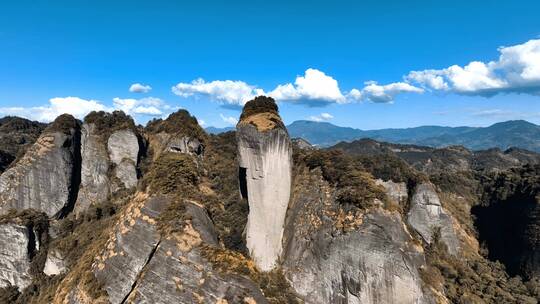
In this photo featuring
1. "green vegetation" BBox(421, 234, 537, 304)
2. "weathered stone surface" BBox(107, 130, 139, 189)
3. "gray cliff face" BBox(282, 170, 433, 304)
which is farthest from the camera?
"weathered stone surface" BBox(107, 130, 139, 189)

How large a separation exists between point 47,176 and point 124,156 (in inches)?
389

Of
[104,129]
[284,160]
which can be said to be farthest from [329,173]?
[104,129]

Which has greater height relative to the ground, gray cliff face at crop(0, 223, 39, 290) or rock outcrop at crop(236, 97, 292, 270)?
rock outcrop at crop(236, 97, 292, 270)

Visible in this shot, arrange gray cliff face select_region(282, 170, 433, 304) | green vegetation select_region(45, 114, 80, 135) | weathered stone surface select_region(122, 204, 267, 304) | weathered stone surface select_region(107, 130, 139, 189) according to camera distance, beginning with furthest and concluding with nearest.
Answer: weathered stone surface select_region(107, 130, 139, 189) < green vegetation select_region(45, 114, 80, 135) < gray cliff face select_region(282, 170, 433, 304) < weathered stone surface select_region(122, 204, 267, 304)

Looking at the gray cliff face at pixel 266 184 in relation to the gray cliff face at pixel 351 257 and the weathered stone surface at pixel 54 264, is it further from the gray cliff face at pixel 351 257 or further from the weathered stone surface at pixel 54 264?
the weathered stone surface at pixel 54 264

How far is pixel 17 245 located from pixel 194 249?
2624 centimetres

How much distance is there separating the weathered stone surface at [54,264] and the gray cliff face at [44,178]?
1114 cm

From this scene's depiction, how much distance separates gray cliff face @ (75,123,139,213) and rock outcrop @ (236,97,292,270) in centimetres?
2457

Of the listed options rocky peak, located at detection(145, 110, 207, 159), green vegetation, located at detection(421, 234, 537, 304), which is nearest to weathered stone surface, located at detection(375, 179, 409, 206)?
green vegetation, located at detection(421, 234, 537, 304)

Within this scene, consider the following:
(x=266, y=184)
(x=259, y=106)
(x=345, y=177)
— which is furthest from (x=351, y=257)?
(x=259, y=106)

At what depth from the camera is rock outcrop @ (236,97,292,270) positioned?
114 feet

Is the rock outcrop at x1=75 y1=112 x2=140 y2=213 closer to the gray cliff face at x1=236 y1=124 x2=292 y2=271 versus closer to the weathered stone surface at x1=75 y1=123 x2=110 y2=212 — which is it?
the weathered stone surface at x1=75 y1=123 x2=110 y2=212

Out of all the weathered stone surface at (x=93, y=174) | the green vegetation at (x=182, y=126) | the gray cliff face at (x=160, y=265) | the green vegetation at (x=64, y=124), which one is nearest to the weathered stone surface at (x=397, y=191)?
the green vegetation at (x=182, y=126)

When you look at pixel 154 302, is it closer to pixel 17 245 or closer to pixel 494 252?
pixel 17 245
